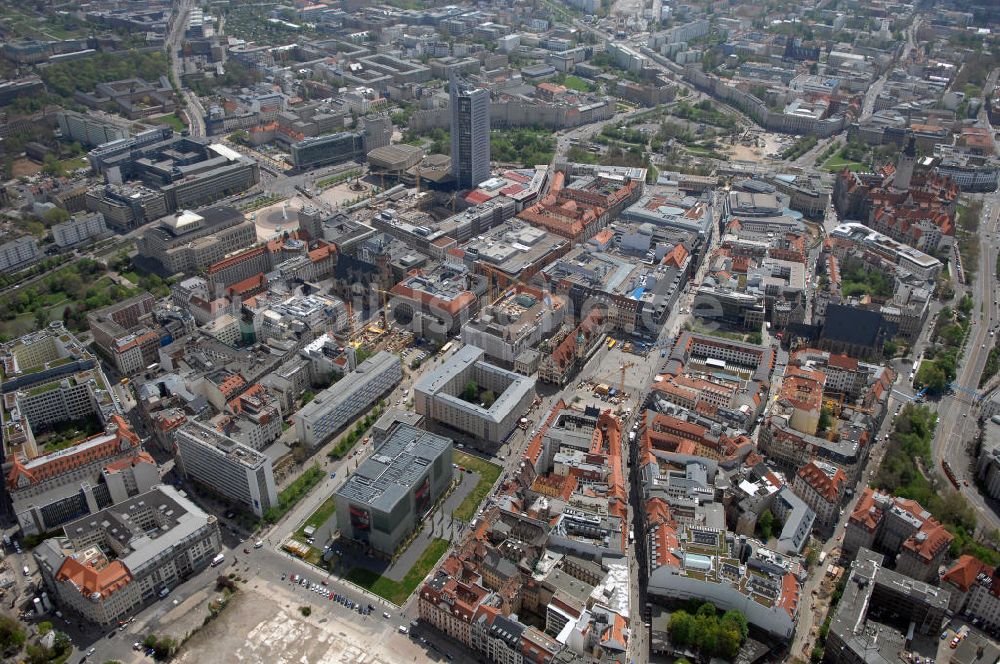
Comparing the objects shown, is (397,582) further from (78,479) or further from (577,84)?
(577,84)

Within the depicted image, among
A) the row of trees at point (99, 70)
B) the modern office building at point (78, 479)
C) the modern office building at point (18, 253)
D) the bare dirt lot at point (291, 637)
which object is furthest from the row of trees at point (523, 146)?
the bare dirt lot at point (291, 637)

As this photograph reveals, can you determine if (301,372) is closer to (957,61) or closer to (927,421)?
(927,421)

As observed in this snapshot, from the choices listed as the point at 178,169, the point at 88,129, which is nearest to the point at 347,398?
the point at 178,169

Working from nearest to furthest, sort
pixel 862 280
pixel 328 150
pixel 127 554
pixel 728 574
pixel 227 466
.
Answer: pixel 728 574, pixel 127 554, pixel 227 466, pixel 862 280, pixel 328 150

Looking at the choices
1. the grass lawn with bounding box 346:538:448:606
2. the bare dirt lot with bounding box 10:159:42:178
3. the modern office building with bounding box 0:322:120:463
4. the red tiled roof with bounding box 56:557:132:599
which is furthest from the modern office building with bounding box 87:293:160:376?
the bare dirt lot with bounding box 10:159:42:178

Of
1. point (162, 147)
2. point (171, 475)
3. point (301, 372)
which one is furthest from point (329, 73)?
point (171, 475)

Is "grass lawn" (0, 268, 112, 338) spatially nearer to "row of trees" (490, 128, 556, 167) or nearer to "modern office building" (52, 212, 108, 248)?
"modern office building" (52, 212, 108, 248)
